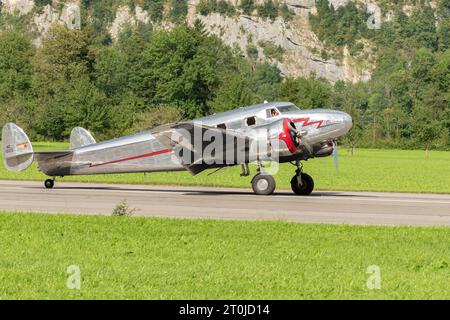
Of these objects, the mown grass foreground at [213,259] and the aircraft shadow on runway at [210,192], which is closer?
the mown grass foreground at [213,259]

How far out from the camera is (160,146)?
1353 inches

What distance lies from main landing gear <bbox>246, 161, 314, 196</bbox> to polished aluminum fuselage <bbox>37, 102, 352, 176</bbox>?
97 centimetres

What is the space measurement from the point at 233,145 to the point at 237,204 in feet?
13.2

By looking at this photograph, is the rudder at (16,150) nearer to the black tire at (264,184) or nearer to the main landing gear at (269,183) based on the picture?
the main landing gear at (269,183)

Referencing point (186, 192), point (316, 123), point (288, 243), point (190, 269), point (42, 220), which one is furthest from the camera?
point (186, 192)

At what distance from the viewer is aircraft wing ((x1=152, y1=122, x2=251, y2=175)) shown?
33.0 metres

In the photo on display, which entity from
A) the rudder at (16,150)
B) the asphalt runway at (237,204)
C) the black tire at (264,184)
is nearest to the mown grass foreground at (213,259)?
the asphalt runway at (237,204)

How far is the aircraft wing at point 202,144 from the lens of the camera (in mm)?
33000

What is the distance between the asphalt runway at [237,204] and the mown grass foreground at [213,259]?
10.5ft

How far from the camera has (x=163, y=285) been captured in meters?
14.5

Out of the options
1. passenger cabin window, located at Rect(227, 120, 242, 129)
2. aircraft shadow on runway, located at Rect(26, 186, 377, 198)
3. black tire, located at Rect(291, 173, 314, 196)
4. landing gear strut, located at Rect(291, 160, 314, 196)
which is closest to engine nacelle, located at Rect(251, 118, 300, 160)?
passenger cabin window, located at Rect(227, 120, 242, 129)
